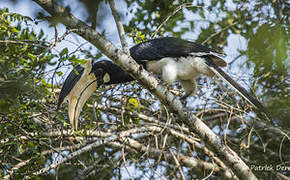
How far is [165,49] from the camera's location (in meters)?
3.96

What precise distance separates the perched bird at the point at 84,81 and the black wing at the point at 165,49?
0.37 metres

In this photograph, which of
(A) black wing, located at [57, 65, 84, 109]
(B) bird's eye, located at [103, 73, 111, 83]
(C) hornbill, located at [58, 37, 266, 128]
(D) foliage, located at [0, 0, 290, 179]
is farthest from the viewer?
(B) bird's eye, located at [103, 73, 111, 83]

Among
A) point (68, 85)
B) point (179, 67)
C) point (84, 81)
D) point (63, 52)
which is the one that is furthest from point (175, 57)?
point (63, 52)

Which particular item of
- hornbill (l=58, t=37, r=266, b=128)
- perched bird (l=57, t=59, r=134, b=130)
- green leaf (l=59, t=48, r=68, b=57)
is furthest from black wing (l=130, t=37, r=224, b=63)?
green leaf (l=59, t=48, r=68, b=57)

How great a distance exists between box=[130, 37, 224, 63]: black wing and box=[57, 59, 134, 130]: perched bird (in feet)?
1.20

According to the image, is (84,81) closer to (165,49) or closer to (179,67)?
(165,49)

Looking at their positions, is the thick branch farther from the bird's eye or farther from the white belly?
the bird's eye

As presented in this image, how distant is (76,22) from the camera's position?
2369 millimetres

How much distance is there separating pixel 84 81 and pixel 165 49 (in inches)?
40.3

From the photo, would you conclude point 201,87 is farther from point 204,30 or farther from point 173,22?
point 173,22

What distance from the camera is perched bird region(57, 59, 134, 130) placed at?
3514 mm

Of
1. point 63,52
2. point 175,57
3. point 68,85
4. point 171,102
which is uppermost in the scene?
point 175,57

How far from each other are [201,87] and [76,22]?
2.36 meters

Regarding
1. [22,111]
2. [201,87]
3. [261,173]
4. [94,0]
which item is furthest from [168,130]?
[94,0]
